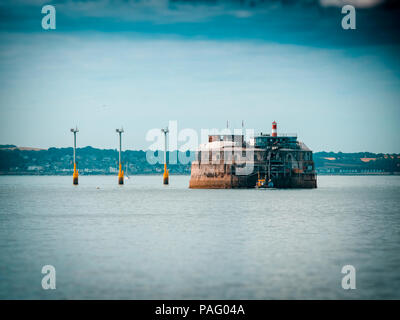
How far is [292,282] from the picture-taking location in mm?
18047

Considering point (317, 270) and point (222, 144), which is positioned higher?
point (222, 144)

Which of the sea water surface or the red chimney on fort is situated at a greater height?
the red chimney on fort

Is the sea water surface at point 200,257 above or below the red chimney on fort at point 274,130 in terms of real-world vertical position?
below

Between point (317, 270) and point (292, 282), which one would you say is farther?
point (317, 270)

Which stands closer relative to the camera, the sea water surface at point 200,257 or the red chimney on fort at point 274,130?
the sea water surface at point 200,257

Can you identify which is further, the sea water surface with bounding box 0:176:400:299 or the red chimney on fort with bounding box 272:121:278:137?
the red chimney on fort with bounding box 272:121:278:137

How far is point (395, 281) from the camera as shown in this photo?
18.2 meters

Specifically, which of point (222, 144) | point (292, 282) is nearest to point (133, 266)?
point (292, 282)

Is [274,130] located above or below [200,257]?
above

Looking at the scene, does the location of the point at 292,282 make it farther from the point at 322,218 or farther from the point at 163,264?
the point at 322,218

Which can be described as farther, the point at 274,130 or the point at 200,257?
the point at 274,130
